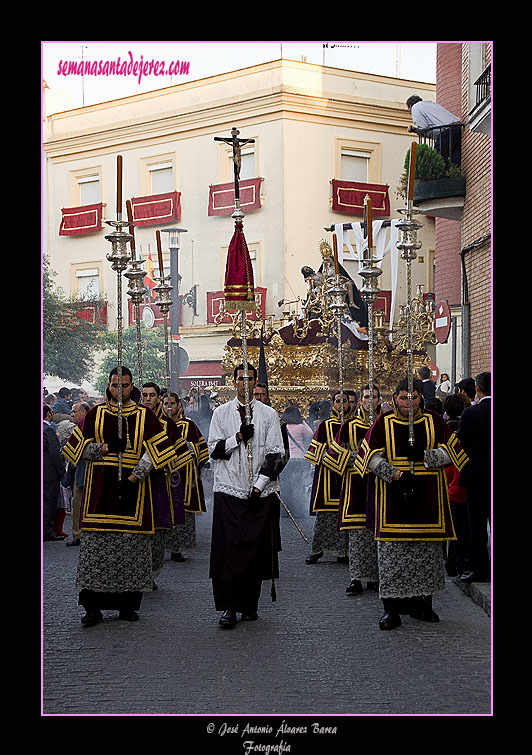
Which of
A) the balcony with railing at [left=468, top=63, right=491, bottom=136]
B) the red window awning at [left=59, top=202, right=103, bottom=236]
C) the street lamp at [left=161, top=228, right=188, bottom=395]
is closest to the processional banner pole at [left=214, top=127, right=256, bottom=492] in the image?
the balcony with railing at [left=468, top=63, right=491, bottom=136]

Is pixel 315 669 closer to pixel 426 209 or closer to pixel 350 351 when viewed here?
pixel 426 209

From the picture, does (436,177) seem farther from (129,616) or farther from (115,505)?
(129,616)

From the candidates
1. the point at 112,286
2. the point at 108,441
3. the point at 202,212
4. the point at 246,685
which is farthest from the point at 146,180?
the point at 246,685

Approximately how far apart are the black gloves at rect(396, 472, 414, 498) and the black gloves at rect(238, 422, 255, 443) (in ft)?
3.39

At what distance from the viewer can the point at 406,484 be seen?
7004 mm

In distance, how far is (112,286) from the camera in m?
13.8

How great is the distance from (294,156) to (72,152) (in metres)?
3.07

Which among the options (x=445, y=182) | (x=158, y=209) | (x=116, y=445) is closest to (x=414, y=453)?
(x=116, y=445)

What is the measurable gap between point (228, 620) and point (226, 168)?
8.93 meters

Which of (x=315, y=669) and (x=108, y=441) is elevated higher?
(x=108, y=441)

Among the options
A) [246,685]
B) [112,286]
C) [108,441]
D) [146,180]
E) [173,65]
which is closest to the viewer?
[246,685]

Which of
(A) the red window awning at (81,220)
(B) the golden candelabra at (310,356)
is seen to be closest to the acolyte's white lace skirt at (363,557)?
(A) the red window awning at (81,220)

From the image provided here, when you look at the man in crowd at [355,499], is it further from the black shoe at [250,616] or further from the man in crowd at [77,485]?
the man in crowd at [77,485]

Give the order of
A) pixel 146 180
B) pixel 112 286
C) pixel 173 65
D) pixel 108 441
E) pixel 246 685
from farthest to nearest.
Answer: pixel 146 180 < pixel 112 286 < pixel 108 441 < pixel 173 65 < pixel 246 685
